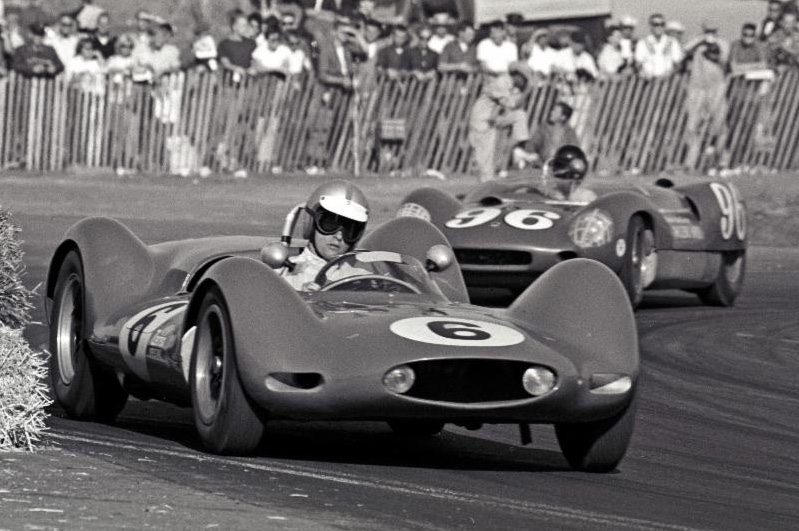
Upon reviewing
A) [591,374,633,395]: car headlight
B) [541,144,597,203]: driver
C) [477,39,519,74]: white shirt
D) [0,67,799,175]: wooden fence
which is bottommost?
[0,67,799,175]: wooden fence

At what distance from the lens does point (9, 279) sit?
7816mm

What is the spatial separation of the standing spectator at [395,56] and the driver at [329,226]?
1577cm

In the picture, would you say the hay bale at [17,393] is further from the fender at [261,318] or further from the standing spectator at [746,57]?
the standing spectator at [746,57]

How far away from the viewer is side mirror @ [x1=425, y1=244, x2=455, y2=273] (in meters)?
8.23

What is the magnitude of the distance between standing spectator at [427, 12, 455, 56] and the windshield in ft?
53.1

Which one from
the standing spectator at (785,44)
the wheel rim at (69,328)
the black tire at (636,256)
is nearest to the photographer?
the wheel rim at (69,328)

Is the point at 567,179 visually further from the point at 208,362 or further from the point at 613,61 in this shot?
the point at 613,61

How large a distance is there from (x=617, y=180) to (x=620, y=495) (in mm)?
17782

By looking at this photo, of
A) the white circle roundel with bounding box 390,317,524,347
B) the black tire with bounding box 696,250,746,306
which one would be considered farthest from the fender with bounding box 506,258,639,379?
the black tire with bounding box 696,250,746,306

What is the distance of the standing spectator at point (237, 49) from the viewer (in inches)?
920

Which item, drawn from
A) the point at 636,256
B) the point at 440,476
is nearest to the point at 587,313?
the point at 440,476

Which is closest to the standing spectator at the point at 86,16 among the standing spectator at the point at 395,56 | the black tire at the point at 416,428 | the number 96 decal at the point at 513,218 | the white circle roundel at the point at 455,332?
the standing spectator at the point at 395,56

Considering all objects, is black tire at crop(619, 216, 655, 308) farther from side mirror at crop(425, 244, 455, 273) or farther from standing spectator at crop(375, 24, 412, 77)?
standing spectator at crop(375, 24, 412, 77)

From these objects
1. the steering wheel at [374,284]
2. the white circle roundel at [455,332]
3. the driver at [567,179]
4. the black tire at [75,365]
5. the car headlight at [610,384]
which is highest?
the white circle roundel at [455,332]
